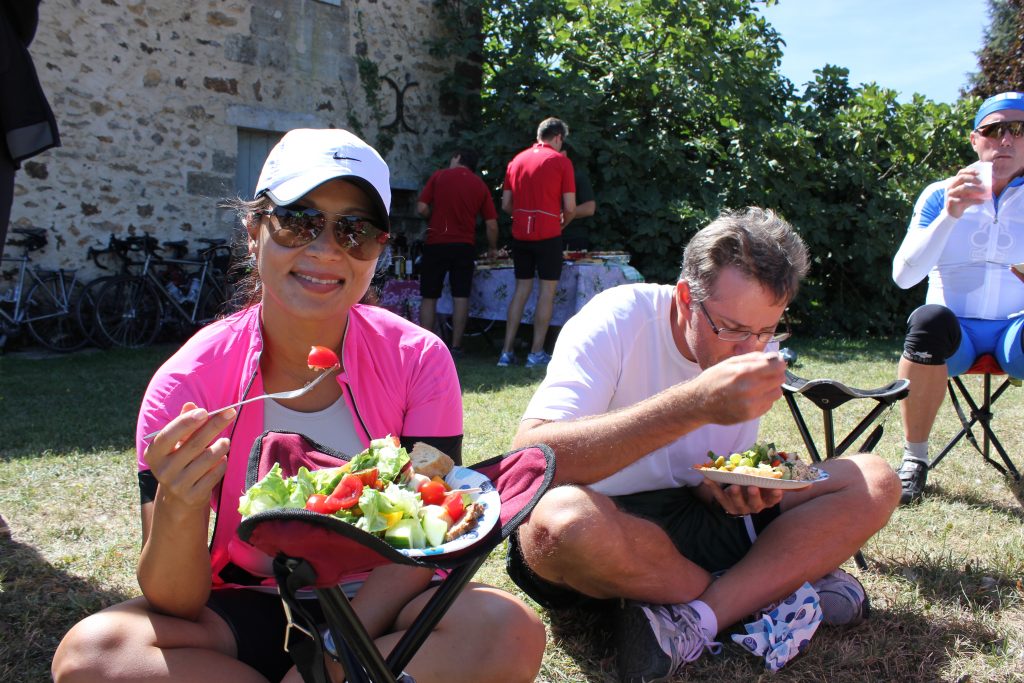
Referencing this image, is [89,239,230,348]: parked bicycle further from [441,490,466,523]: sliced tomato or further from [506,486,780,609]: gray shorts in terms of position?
[441,490,466,523]: sliced tomato

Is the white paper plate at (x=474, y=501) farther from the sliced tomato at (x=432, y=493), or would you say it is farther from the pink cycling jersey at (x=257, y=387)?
the pink cycling jersey at (x=257, y=387)

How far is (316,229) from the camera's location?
5.67 feet

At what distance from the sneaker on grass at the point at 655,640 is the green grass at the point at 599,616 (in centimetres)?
7

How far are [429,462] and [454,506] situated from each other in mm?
178

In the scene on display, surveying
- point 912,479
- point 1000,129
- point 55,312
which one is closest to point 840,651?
point 912,479

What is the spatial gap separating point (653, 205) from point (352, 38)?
394 cm

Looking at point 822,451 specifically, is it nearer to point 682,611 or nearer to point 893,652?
point 893,652

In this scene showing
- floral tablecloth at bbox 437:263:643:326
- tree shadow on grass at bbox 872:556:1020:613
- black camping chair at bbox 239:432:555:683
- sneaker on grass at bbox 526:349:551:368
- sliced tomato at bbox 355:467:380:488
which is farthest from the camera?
floral tablecloth at bbox 437:263:643:326

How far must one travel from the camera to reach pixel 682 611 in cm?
221

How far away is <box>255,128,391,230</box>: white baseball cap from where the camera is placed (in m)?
1.68

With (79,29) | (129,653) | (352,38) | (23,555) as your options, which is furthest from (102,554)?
(352,38)

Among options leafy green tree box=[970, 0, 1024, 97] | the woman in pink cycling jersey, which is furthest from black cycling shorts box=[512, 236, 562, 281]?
leafy green tree box=[970, 0, 1024, 97]

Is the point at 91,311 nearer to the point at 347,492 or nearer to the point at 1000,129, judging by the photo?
the point at 1000,129

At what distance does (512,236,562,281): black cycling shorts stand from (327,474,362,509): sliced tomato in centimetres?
618
